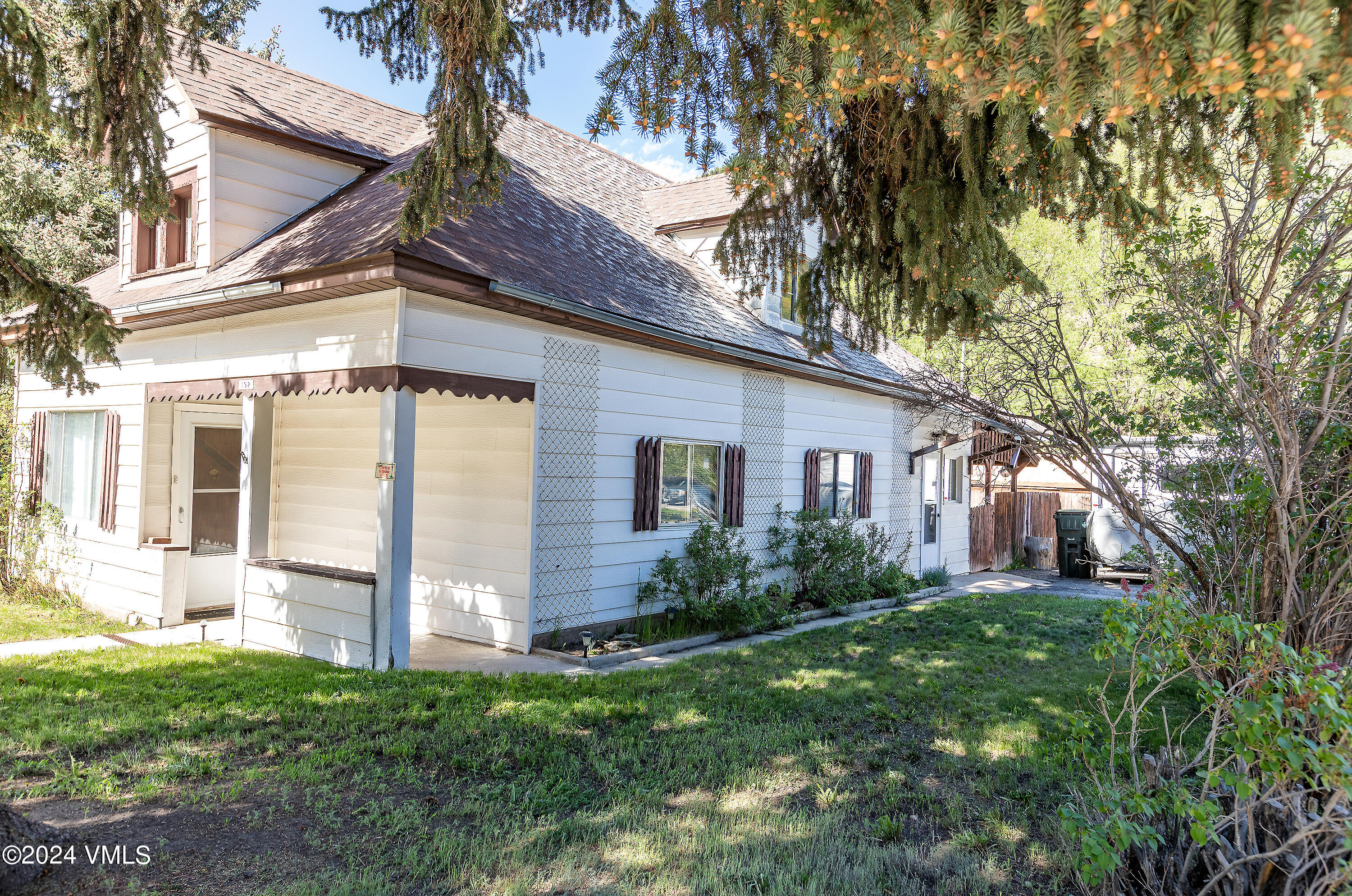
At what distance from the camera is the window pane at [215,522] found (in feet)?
31.4

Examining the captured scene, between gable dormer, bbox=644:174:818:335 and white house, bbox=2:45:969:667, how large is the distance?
236 mm

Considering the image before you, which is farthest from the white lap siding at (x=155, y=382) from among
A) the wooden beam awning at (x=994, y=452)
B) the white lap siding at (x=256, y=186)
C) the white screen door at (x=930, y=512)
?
the wooden beam awning at (x=994, y=452)

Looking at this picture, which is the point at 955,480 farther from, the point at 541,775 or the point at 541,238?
the point at 541,775

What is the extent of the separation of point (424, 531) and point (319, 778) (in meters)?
4.62

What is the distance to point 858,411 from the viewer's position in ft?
42.9

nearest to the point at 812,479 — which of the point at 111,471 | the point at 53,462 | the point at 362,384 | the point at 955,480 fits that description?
the point at 955,480

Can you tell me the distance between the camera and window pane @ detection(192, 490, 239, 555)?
956 cm

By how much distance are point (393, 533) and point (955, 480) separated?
42.5 ft

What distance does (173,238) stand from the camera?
364 inches

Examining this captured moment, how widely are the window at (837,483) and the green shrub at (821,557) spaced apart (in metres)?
0.41

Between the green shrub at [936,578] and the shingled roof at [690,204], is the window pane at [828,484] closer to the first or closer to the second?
the green shrub at [936,578]

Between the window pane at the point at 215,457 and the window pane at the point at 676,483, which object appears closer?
the window pane at the point at 676,483

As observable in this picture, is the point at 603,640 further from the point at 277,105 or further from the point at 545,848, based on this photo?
the point at 277,105

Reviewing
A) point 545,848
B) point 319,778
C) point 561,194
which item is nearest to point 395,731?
point 319,778
